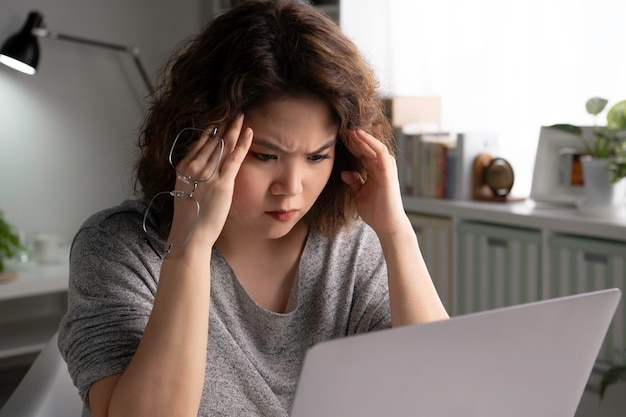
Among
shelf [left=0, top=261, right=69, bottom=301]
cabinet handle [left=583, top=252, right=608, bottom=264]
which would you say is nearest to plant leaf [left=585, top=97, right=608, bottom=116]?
cabinet handle [left=583, top=252, right=608, bottom=264]

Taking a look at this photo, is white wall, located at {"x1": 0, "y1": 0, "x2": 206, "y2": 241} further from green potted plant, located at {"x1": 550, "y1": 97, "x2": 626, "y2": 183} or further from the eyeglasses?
the eyeglasses

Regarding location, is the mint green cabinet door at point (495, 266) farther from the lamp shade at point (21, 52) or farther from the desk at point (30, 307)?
the lamp shade at point (21, 52)

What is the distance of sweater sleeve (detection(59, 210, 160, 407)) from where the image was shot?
1.13 m

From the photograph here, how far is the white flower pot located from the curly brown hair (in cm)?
140

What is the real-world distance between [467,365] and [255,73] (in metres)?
0.53

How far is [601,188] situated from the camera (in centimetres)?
249

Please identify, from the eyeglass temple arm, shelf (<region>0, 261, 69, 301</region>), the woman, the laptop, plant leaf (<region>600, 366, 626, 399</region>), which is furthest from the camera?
the eyeglass temple arm

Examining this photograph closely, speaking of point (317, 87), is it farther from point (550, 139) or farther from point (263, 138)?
point (550, 139)

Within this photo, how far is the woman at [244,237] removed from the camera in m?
1.11

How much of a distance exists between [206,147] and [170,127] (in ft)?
0.29

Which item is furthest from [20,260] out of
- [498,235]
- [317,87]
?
[317,87]

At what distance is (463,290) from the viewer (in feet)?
9.54

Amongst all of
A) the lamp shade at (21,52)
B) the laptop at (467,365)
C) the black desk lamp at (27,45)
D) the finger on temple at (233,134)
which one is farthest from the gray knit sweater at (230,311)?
the lamp shade at (21,52)

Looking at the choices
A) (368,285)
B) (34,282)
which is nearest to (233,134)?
(368,285)
